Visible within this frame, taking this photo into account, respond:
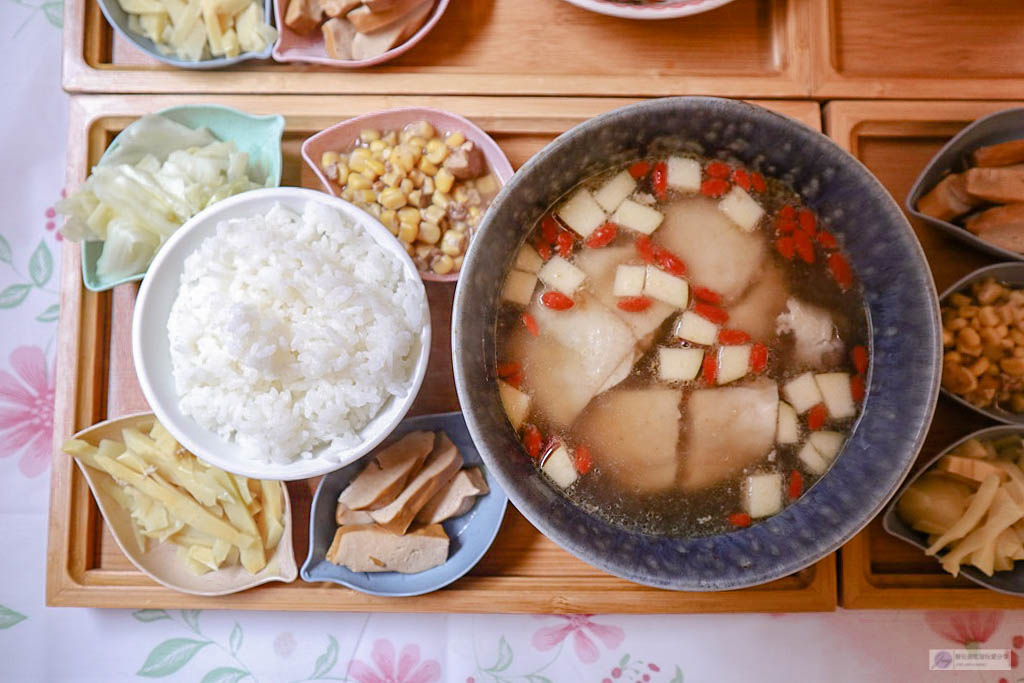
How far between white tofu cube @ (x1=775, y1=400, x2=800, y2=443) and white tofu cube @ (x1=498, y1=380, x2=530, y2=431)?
58 centimetres

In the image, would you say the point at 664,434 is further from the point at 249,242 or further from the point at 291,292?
the point at 249,242

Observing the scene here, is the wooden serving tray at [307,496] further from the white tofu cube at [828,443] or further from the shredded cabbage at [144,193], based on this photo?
the white tofu cube at [828,443]

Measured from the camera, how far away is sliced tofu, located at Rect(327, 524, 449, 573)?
1601mm

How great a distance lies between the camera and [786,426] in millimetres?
1545

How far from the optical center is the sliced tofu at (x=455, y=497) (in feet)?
5.45

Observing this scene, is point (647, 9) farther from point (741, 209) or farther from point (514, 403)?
point (514, 403)

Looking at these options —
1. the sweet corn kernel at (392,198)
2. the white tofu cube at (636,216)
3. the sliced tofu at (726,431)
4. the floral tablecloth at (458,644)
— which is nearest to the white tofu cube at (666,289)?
the white tofu cube at (636,216)

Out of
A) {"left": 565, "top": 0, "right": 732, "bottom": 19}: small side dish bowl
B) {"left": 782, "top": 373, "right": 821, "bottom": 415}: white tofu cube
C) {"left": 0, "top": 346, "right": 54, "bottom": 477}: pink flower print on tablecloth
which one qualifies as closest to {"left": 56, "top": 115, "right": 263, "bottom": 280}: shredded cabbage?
{"left": 0, "top": 346, "right": 54, "bottom": 477}: pink flower print on tablecloth

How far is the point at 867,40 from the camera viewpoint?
1.77m

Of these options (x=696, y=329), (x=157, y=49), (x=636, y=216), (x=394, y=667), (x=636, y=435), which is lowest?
(x=394, y=667)

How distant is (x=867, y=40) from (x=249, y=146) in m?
1.63

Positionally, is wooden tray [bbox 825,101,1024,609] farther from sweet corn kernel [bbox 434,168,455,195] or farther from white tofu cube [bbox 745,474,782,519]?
sweet corn kernel [bbox 434,168,455,195]

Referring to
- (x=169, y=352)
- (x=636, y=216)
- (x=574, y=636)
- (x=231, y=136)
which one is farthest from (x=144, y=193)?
(x=574, y=636)

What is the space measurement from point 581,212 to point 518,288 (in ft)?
0.75
